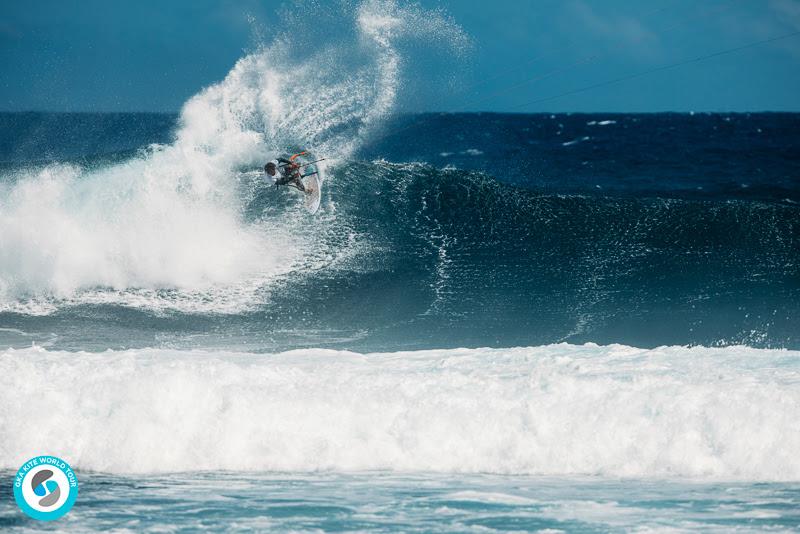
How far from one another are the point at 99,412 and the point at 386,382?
10.3ft

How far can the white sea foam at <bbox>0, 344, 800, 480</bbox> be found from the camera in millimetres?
7836

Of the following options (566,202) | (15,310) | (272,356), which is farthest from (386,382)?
(566,202)

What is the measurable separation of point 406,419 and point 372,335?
4006 mm

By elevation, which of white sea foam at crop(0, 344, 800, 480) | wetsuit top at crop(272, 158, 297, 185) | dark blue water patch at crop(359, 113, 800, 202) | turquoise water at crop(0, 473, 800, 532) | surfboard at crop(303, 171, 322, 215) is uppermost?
dark blue water patch at crop(359, 113, 800, 202)

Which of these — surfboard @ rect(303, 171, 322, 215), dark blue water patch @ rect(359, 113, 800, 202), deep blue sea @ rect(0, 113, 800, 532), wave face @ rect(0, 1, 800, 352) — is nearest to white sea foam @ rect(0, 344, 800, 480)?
deep blue sea @ rect(0, 113, 800, 532)

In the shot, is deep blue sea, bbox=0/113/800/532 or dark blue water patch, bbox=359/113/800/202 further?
dark blue water patch, bbox=359/113/800/202

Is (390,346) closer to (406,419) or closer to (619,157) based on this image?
(406,419)

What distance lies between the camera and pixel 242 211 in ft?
52.1

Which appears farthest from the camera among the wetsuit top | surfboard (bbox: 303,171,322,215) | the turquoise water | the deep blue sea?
surfboard (bbox: 303,171,322,215)

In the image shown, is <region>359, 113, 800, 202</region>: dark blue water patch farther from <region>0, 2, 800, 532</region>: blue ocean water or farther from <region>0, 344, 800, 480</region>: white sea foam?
<region>0, 344, 800, 480</region>: white sea foam

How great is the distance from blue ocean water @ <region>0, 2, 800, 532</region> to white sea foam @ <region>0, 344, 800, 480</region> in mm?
29

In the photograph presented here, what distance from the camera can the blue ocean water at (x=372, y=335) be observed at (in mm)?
7246

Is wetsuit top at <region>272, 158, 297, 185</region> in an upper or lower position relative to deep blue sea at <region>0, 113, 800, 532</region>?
upper

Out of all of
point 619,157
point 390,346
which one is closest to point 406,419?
point 390,346
